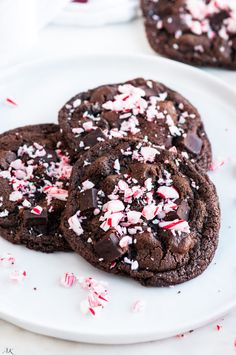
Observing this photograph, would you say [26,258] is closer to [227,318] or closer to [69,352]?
[69,352]

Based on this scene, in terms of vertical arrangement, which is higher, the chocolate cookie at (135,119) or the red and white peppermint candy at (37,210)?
the chocolate cookie at (135,119)

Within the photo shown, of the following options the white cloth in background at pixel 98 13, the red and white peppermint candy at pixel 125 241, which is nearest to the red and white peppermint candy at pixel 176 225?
the red and white peppermint candy at pixel 125 241

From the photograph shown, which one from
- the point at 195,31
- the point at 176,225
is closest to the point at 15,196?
the point at 176,225

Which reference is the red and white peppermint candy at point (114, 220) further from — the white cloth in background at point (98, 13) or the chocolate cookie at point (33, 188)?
the white cloth in background at point (98, 13)

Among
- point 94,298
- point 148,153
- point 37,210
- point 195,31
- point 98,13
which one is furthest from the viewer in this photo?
point 98,13

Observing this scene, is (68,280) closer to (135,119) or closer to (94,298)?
(94,298)

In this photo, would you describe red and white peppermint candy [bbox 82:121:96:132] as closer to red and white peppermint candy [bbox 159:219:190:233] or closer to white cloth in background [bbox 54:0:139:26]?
red and white peppermint candy [bbox 159:219:190:233]
